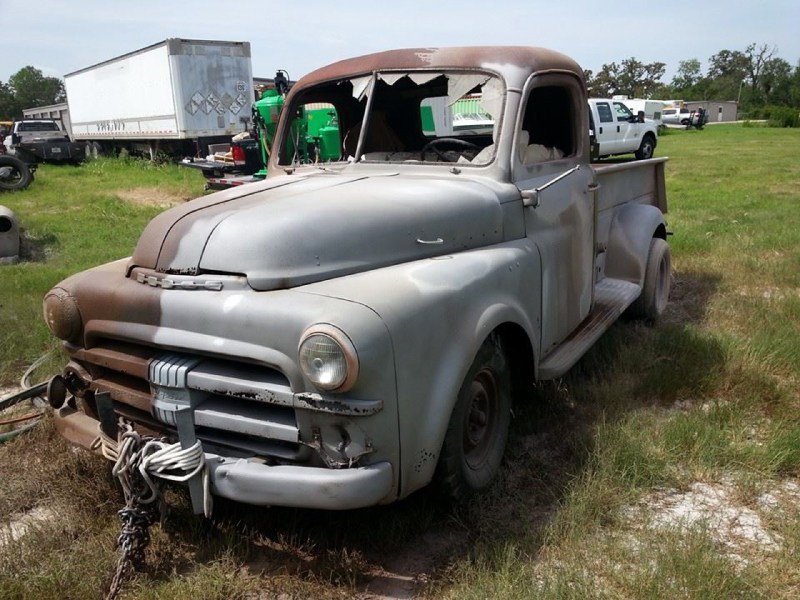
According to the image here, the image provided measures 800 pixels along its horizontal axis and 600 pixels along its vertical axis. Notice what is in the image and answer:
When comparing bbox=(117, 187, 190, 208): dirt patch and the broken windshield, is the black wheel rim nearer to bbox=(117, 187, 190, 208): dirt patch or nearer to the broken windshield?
the broken windshield

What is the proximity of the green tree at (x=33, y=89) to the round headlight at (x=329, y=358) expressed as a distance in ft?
345

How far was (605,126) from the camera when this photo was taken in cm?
1823

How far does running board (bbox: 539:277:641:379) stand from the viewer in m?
3.28

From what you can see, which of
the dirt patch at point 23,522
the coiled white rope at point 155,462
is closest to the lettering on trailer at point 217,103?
the dirt patch at point 23,522

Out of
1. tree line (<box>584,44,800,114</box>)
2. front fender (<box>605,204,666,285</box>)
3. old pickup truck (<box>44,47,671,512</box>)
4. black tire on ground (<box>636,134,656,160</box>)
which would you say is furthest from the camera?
tree line (<box>584,44,800,114</box>)

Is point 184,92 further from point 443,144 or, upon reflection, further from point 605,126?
point 443,144

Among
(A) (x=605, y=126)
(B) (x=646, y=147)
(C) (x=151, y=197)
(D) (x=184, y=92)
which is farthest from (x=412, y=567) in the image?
(B) (x=646, y=147)

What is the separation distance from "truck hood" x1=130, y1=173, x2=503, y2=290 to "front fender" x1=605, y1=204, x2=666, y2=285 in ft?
6.30

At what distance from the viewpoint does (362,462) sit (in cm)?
224

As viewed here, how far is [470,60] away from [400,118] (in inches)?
21.8

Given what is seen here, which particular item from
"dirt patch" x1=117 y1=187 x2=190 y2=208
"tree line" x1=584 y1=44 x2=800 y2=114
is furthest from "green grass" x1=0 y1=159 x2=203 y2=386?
"tree line" x1=584 y1=44 x2=800 y2=114

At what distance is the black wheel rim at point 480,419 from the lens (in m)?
2.82

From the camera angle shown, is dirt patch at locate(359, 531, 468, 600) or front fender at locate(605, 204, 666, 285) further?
front fender at locate(605, 204, 666, 285)

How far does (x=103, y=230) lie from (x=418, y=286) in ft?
28.7
